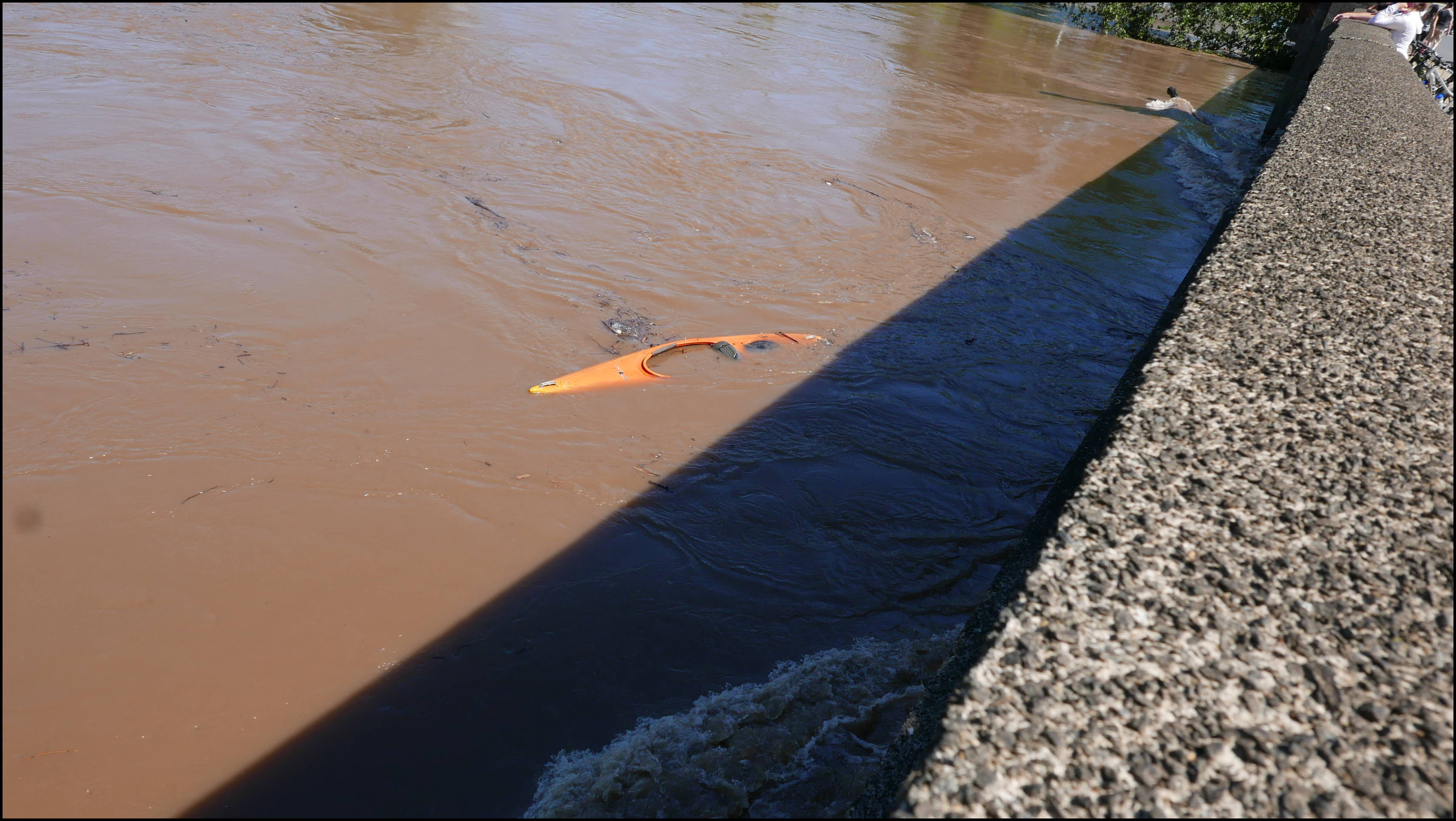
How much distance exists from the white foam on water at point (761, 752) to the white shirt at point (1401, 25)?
12.5 metres

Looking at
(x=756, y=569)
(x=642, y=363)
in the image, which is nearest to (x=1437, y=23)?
(x=642, y=363)

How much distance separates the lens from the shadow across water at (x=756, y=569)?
2.81 metres

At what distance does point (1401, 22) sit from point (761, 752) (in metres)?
13.9

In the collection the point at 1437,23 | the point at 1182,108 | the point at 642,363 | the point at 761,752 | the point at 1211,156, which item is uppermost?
the point at 1437,23

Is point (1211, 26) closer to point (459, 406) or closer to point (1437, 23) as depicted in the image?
point (1437, 23)

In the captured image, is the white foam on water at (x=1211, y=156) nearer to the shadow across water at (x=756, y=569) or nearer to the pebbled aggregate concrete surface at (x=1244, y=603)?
the shadow across water at (x=756, y=569)

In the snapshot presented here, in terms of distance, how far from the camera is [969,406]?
208 inches

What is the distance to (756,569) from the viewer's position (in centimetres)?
382

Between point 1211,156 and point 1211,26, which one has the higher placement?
point 1211,26

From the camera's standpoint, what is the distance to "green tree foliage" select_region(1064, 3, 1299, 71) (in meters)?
20.6

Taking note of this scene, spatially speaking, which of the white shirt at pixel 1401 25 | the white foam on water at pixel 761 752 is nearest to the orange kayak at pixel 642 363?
the white foam on water at pixel 761 752

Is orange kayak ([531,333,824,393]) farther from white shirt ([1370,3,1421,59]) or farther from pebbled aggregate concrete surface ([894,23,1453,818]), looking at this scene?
white shirt ([1370,3,1421,59])

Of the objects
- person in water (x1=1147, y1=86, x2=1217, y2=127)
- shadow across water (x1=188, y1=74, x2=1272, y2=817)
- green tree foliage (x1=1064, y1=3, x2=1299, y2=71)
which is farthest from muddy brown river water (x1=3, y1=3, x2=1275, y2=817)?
green tree foliage (x1=1064, y1=3, x2=1299, y2=71)

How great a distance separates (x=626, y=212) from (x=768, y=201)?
4.52 ft
